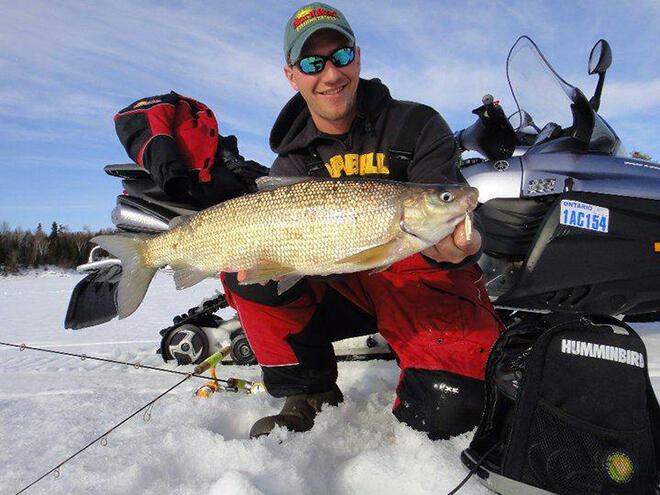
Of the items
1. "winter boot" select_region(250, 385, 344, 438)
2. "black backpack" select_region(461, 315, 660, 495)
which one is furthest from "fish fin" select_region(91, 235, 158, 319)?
"black backpack" select_region(461, 315, 660, 495)

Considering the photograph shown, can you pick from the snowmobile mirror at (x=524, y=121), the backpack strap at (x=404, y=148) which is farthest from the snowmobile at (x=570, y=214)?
the backpack strap at (x=404, y=148)

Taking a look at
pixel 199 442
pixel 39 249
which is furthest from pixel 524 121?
pixel 39 249

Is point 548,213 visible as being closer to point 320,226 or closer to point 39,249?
point 320,226

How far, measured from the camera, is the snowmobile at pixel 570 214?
114 inches

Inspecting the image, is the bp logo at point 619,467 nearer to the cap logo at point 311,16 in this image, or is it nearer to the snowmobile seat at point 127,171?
the cap logo at point 311,16

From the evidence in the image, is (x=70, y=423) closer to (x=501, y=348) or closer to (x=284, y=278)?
(x=284, y=278)

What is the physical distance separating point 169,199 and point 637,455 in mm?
3118

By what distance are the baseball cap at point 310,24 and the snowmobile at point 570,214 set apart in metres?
1.17

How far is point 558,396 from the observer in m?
1.58

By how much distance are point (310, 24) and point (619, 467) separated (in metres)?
2.38

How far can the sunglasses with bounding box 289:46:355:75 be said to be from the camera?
8.32 feet

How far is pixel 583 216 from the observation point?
9.53 feet

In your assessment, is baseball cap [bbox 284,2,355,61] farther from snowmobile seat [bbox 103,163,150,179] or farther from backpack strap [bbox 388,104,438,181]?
snowmobile seat [bbox 103,163,150,179]

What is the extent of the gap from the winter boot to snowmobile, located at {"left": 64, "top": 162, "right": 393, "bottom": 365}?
847mm
